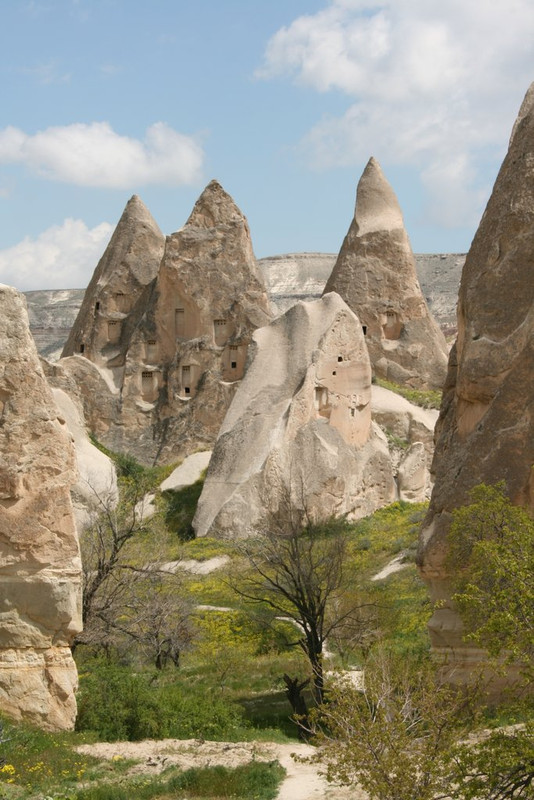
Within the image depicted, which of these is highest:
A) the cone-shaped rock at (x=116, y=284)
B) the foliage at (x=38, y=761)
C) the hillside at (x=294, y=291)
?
the hillside at (x=294, y=291)

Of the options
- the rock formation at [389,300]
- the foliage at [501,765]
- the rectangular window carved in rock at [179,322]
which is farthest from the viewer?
the rectangular window carved in rock at [179,322]

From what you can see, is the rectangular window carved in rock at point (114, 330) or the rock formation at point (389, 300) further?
the rectangular window carved in rock at point (114, 330)

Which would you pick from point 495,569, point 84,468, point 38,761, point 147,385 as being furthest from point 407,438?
point 495,569

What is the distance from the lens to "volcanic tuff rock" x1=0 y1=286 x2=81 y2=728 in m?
10.6

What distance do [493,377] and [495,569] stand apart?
3.89 m

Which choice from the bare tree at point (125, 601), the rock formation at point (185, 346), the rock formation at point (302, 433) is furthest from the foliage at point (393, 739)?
the rock formation at point (185, 346)

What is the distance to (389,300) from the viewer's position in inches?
1380

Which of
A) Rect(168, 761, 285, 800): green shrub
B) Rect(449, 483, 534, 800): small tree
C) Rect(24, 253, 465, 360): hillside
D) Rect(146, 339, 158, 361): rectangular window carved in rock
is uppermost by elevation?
Rect(24, 253, 465, 360): hillside

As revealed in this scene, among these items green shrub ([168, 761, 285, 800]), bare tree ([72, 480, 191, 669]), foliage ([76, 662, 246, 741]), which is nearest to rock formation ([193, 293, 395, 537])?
bare tree ([72, 480, 191, 669])

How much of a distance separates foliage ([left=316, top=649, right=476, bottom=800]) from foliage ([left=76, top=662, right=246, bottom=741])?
2744 millimetres

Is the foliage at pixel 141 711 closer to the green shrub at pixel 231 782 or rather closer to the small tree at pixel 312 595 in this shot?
the small tree at pixel 312 595

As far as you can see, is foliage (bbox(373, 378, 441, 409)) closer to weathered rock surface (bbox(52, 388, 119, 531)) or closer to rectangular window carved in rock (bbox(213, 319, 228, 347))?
rectangular window carved in rock (bbox(213, 319, 228, 347))

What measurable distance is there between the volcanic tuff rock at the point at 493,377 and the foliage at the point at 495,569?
37cm

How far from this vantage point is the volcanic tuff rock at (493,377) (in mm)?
10945
